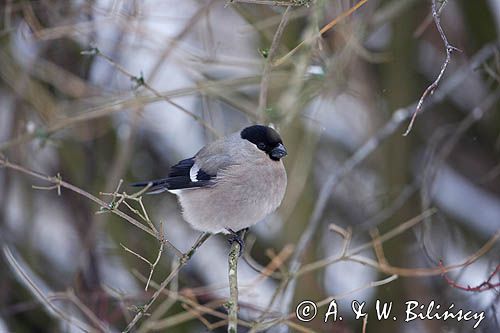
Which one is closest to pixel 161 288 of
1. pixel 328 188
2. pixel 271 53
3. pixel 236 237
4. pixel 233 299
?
pixel 233 299

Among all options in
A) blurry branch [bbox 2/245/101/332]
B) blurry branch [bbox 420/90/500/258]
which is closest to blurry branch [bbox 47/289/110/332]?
blurry branch [bbox 2/245/101/332]

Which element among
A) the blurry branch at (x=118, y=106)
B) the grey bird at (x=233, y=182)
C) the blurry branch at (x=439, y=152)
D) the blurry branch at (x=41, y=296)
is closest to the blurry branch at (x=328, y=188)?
the blurry branch at (x=439, y=152)

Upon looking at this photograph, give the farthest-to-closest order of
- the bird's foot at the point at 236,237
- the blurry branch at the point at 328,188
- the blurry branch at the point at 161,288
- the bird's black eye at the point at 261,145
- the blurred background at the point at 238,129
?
the blurred background at the point at 238,129 < the blurry branch at the point at 328,188 < the bird's black eye at the point at 261,145 < the bird's foot at the point at 236,237 < the blurry branch at the point at 161,288

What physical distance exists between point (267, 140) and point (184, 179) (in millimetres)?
462

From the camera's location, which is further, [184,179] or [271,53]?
[184,179]

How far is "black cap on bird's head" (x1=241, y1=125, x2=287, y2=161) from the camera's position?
10.7ft

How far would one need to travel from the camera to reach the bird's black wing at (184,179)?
3429 mm

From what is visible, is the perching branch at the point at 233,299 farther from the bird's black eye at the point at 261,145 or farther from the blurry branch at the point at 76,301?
the blurry branch at the point at 76,301

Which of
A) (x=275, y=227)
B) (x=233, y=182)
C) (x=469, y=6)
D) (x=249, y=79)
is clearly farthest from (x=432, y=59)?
(x=233, y=182)

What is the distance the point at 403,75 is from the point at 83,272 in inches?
102

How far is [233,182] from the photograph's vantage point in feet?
11.1

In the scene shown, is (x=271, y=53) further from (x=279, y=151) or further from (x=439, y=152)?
(x=439, y=152)

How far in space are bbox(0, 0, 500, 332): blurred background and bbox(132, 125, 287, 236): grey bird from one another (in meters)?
0.44

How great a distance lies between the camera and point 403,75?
15.9ft
